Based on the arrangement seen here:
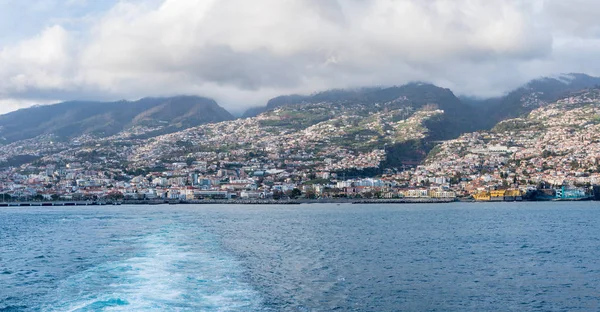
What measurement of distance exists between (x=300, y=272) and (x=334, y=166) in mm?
→ 128017

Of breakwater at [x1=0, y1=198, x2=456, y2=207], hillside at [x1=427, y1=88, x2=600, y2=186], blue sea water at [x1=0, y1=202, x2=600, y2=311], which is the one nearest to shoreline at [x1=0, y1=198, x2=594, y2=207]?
breakwater at [x1=0, y1=198, x2=456, y2=207]

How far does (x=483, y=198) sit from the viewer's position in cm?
11950

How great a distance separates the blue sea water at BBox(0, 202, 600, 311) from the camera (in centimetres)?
2042

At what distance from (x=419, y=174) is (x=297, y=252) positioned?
11633cm

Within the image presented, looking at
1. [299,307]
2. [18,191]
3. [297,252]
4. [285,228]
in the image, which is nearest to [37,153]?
[18,191]

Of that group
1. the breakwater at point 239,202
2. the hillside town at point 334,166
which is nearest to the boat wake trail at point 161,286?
the breakwater at point 239,202

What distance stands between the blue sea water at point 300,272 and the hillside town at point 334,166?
84.7 metres

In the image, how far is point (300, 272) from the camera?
2653 centimetres

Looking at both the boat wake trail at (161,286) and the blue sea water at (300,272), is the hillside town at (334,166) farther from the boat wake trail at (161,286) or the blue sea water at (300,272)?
the boat wake trail at (161,286)

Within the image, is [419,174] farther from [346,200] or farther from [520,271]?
[520,271]

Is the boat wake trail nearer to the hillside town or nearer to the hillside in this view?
the hillside town

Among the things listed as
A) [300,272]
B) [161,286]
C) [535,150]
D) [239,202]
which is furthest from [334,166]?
[161,286]

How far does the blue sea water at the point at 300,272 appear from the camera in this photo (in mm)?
20422

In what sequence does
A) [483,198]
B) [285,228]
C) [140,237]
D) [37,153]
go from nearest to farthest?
1. [140,237]
2. [285,228]
3. [483,198]
4. [37,153]
